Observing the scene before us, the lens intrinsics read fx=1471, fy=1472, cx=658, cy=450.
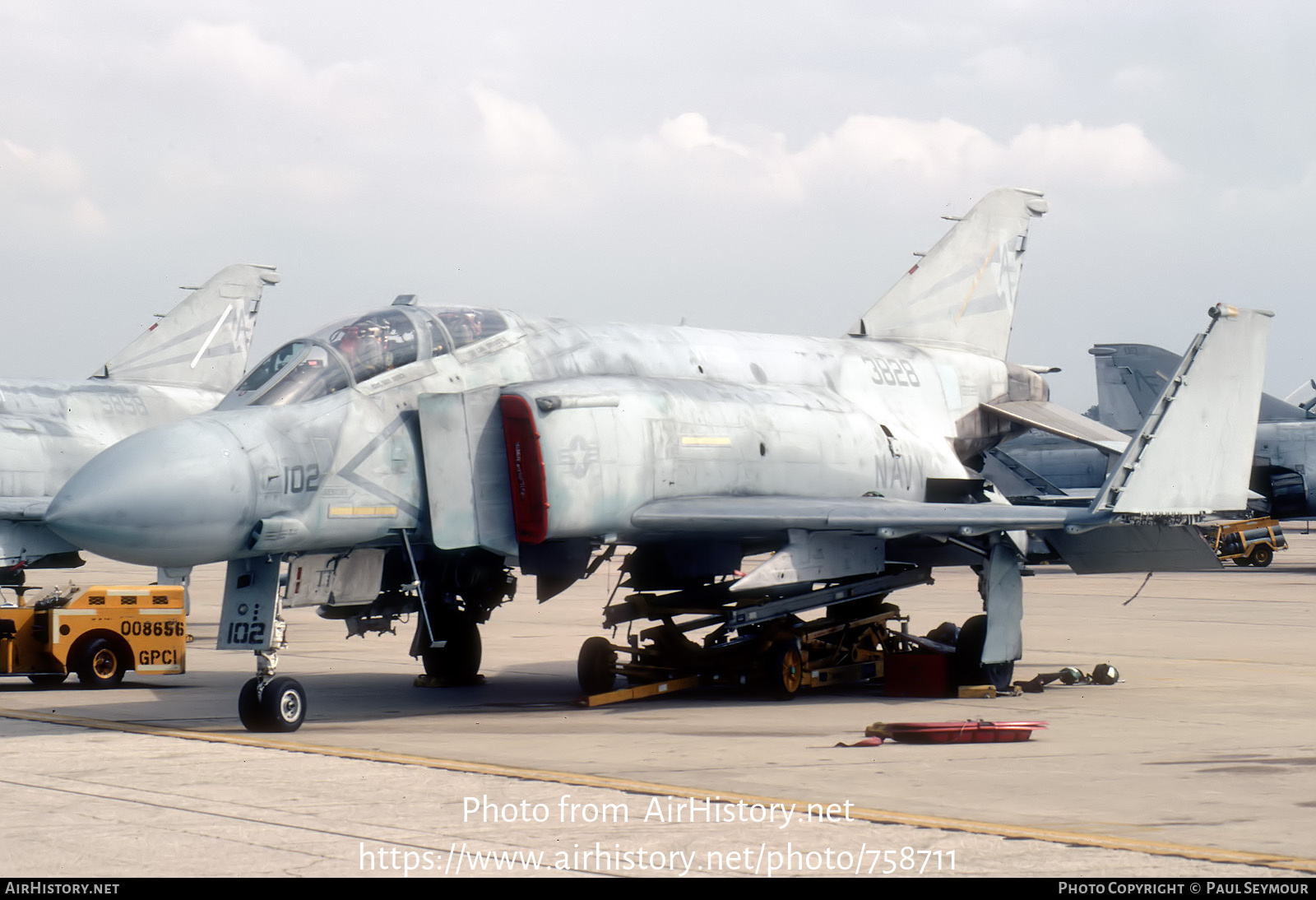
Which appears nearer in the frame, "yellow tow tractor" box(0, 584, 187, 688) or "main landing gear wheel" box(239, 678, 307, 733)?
"main landing gear wheel" box(239, 678, 307, 733)

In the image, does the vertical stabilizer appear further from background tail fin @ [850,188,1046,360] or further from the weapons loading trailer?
background tail fin @ [850,188,1046,360]

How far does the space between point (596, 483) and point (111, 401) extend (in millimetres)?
13661

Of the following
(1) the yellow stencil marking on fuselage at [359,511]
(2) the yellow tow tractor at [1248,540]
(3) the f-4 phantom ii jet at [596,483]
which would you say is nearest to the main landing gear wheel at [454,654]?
(3) the f-4 phantom ii jet at [596,483]

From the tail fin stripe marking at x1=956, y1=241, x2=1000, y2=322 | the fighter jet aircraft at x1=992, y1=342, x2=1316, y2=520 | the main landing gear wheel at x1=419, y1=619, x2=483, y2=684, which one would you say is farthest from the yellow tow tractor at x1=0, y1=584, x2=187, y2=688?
the fighter jet aircraft at x1=992, y1=342, x2=1316, y2=520

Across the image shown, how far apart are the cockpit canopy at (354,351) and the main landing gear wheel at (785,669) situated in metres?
3.99

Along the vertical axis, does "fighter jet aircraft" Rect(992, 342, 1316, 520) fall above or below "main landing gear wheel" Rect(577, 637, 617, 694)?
above

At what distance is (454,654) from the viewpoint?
15.0m

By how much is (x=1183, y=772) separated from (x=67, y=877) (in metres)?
6.34

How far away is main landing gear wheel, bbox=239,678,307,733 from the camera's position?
35.8 feet

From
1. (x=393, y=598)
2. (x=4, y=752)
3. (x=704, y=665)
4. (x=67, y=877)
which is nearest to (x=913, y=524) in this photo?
(x=704, y=665)

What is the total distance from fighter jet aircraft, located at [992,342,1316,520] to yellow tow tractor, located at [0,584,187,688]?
29.3m

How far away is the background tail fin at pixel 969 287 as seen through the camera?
56.6ft

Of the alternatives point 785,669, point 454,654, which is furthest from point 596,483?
point 454,654

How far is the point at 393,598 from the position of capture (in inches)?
534
